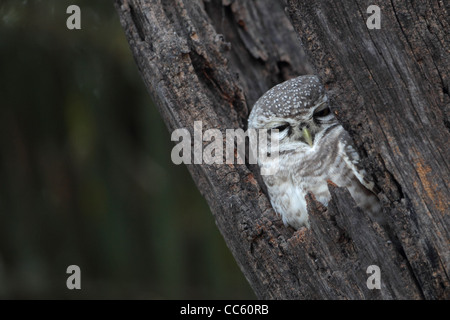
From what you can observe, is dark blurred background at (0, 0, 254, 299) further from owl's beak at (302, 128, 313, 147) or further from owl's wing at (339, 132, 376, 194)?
owl's wing at (339, 132, 376, 194)

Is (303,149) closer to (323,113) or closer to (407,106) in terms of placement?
(323,113)

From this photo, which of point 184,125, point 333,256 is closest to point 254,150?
point 184,125

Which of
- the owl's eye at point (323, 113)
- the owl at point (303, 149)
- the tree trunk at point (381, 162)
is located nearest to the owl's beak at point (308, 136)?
the owl at point (303, 149)

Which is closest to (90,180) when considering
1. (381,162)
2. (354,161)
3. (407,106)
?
(354,161)

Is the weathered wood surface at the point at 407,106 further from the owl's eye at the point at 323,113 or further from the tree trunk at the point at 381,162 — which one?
the owl's eye at the point at 323,113

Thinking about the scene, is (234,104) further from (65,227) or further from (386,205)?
(65,227)

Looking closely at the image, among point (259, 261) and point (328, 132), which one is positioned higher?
point (328, 132)
